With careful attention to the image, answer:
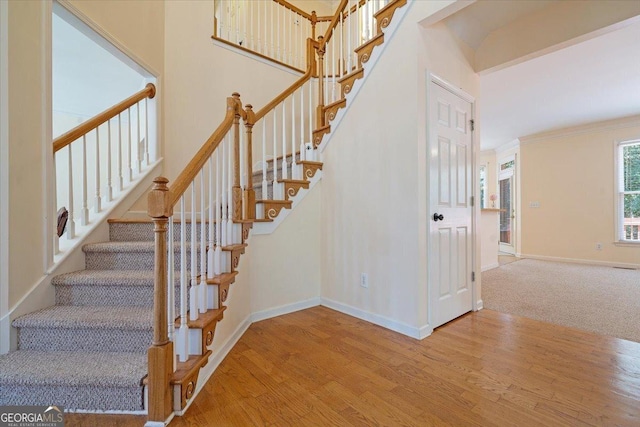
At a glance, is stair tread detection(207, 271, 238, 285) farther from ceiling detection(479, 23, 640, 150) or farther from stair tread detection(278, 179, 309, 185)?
ceiling detection(479, 23, 640, 150)

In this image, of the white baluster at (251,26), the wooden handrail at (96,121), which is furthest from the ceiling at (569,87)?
the wooden handrail at (96,121)

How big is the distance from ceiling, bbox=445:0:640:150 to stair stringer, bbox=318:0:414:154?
0.42 meters

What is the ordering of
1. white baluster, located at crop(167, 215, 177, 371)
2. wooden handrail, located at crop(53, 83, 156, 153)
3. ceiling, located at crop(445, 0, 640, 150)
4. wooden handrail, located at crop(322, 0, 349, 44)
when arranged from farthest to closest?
wooden handrail, located at crop(322, 0, 349, 44) → ceiling, located at crop(445, 0, 640, 150) → wooden handrail, located at crop(53, 83, 156, 153) → white baluster, located at crop(167, 215, 177, 371)

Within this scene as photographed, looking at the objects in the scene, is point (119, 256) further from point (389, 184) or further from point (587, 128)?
point (587, 128)

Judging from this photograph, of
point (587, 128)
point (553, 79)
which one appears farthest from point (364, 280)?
point (587, 128)

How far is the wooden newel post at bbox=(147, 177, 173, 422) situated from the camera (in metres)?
1.28

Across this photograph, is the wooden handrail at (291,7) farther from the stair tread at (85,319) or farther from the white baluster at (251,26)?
the stair tread at (85,319)

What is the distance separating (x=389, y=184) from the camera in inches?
92.7

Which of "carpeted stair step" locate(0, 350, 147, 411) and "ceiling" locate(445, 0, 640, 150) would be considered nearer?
"carpeted stair step" locate(0, 350, 147, 411)

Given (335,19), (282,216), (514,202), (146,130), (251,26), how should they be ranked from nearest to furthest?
(282,216)
(146,130)
(335,19)
(251,26)
(514,202)

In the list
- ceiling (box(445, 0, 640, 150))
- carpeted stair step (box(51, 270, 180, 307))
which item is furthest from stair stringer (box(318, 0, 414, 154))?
carpeted stair step (box(51, 270, 180, 307))

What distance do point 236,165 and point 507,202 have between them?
24.3 ft

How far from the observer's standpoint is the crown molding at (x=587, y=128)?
199 inches

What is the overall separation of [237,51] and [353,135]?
1.98m
